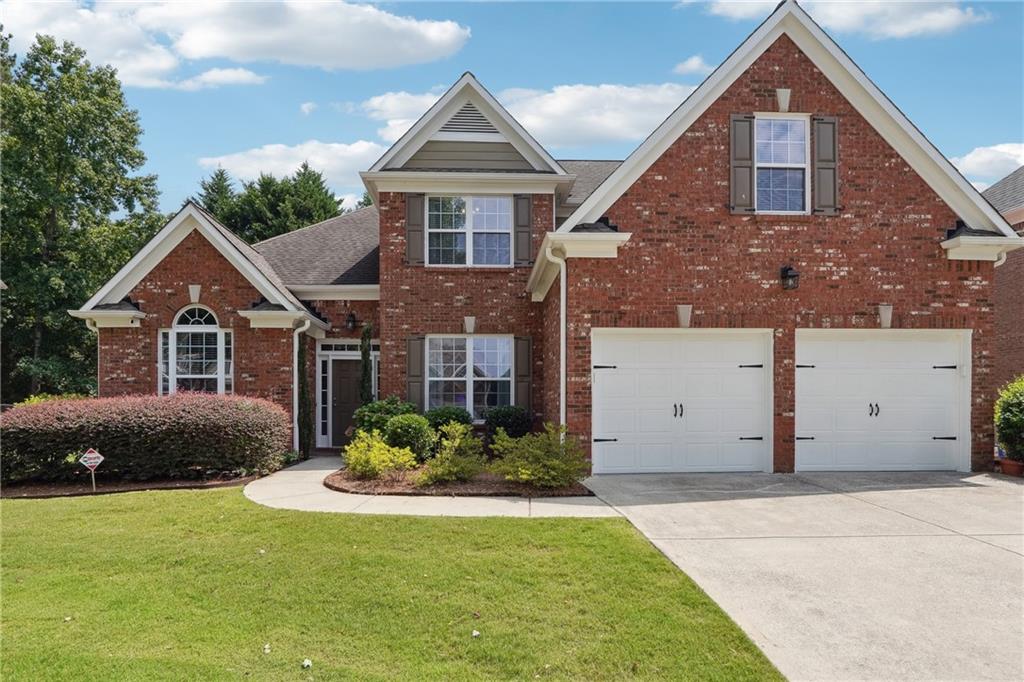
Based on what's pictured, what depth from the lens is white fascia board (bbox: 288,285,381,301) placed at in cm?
1494

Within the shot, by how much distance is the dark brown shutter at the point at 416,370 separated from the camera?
1397cm

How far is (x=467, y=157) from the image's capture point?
46.3 feet

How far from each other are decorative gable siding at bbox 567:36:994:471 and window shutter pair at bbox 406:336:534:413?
12.1 ft

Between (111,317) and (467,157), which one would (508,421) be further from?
(111,317)

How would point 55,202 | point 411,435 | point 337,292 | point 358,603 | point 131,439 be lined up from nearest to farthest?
point 358,603, point 131,439, point 411,435, point 337,292, point 55,202

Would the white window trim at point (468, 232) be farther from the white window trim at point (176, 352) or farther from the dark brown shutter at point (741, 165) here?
the dark brown shutter at point (741, 165)

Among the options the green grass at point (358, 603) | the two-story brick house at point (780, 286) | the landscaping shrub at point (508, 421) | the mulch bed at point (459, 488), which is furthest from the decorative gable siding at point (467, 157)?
the green grass at point (358, 603)

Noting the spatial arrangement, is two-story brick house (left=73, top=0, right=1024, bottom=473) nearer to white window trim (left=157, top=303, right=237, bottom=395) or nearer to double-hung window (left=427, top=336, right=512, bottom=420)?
double-hung window (left=427, top=336, right=512, bottom=420)

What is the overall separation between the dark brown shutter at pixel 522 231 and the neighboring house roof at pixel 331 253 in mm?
3597

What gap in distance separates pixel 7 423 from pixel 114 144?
21.3m

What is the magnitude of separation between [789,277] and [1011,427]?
4509mm

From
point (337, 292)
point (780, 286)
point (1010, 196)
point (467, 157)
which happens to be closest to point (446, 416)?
point (337, 292)

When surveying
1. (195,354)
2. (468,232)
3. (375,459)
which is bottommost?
(375,459)

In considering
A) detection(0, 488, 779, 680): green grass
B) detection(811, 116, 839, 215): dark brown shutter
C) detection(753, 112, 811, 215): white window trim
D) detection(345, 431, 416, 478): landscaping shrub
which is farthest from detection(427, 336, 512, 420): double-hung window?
detection(811, 116, 839, 215): dark brown shutter
